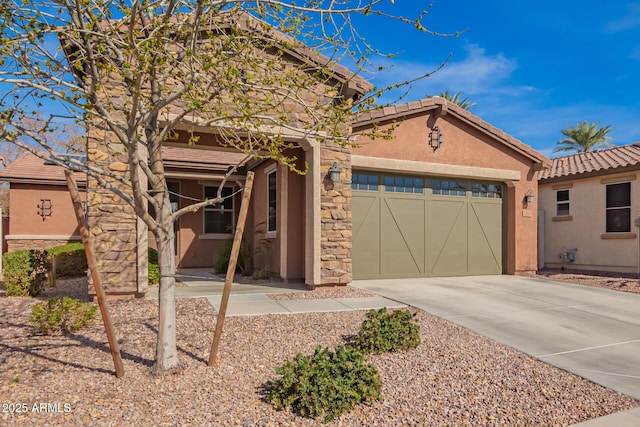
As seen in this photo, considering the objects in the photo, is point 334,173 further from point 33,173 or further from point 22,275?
point 33,173

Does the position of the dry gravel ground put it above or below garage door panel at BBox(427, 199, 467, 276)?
below

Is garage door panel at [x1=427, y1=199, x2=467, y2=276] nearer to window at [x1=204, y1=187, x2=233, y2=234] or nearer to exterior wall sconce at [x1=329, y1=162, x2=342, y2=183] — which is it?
exterior wall sconce at [x1=329, y1=162, x2=342, y2=183]

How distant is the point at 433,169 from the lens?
33.8 ft

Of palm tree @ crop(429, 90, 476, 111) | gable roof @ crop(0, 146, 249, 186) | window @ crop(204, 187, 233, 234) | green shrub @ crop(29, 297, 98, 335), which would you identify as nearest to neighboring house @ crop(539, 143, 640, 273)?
gable roof @ crop(0, 146, 249, 186)

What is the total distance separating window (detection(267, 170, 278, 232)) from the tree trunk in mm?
6575

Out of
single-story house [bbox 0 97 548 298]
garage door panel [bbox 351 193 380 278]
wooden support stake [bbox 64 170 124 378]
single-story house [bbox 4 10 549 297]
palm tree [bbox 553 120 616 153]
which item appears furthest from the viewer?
palm tree [bbox 553 120 616 153]

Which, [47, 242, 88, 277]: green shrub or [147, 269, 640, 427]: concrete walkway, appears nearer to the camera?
[147, 269, 640, 427]: concrete walkway

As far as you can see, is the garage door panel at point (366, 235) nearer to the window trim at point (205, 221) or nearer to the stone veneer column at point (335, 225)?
→ the stone veneer column at point (335, 225)

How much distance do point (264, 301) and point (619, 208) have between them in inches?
465

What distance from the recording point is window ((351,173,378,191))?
984cm

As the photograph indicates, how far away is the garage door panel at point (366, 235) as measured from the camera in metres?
9.77

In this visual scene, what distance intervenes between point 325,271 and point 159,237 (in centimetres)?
484

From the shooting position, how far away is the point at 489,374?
408 cm

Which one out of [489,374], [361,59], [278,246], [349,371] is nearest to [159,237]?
[349,371]
